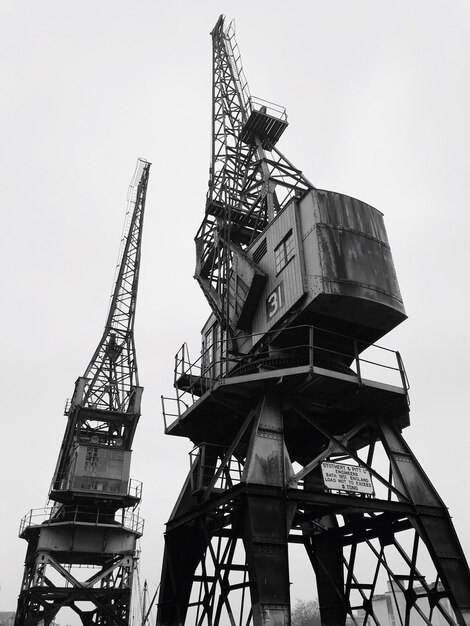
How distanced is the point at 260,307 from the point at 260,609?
8.69 m

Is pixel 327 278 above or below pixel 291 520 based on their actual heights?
above

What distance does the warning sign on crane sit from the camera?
527 inches

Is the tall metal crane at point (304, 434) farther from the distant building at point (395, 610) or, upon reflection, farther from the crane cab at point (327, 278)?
the distant building at point (395, 610)

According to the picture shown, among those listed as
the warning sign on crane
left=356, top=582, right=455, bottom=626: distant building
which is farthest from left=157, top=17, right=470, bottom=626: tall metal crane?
left=356, top=582, right=455, bottom=626: distant building

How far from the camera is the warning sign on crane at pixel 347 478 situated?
13375mm

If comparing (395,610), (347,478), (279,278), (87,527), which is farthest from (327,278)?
(395,610)

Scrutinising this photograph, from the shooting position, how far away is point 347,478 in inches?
536

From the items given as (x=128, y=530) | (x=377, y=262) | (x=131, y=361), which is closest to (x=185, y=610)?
(x=377, y=262)

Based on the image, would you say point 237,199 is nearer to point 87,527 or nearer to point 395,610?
point 87,527

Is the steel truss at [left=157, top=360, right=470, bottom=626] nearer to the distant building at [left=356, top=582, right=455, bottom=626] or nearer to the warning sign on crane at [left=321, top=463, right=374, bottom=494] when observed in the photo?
the warning sign on crane at [left=321, top=463, right=374, bottom=494]

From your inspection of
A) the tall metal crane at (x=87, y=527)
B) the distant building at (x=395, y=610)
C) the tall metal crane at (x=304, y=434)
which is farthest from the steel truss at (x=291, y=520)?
the distant building at (x=395, y=610)

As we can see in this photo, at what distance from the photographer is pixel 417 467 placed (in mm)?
14562

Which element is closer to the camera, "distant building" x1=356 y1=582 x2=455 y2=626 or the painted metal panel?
the painted metal panel

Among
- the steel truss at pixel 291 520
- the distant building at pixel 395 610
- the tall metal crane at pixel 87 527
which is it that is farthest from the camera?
the distant building at pixel 395 610
